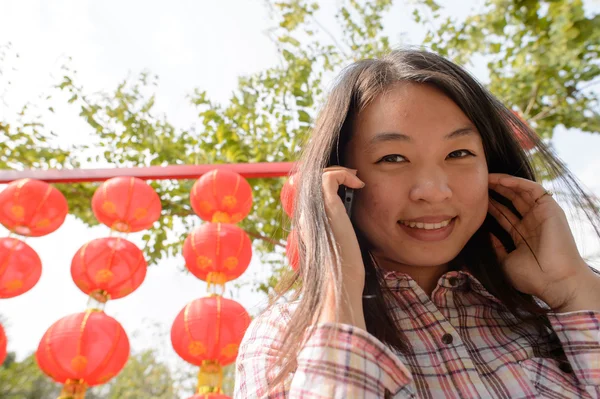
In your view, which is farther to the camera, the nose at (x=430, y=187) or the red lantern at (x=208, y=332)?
the red lantern at (x=208, y=332)

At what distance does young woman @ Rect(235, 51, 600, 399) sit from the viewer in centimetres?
89

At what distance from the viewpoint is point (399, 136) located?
3.48ft

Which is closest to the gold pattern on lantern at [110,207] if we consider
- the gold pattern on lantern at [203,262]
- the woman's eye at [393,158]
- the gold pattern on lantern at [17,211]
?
the gold pattern on lantern at [17,211]

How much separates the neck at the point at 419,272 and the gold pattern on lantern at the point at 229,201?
132 centimetres

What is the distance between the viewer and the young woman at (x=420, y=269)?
2.92 ft

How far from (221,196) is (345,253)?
1515 mm

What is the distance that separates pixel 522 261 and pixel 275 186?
2.30 meters

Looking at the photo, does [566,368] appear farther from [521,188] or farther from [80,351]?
[80,351]

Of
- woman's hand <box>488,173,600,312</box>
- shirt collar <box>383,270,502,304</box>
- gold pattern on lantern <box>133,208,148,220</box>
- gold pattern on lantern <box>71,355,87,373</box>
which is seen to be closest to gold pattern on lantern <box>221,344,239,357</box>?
gold pattern on lantern <box>71,355,87,373</box>

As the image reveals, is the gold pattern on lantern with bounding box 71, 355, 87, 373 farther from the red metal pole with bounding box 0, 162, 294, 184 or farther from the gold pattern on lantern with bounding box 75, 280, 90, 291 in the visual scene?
the red metal pole with bounding box 0, 162, 294, 184

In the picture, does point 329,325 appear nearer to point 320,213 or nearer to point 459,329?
point 320,213

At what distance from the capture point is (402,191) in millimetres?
1054

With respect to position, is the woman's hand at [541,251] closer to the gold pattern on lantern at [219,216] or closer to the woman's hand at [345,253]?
the woman's hand at [345,253]

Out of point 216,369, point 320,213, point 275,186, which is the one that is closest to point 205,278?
point 216,369
